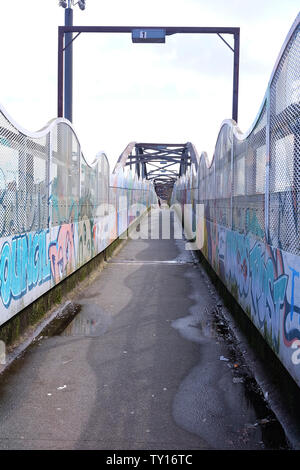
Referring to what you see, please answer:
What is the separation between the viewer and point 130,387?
13.6ft

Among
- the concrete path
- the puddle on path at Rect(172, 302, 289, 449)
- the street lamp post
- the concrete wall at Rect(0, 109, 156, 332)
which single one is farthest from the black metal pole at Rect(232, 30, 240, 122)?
the puddle on path at Rect(172, 302, 289, 449)

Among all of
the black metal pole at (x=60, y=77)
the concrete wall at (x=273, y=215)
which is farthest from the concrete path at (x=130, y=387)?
the black metal pole at (x=60, y=77)

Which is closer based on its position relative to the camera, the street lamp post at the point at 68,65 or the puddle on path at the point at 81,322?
the puddle on path at the point at 81,322

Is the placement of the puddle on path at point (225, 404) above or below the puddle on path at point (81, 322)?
below

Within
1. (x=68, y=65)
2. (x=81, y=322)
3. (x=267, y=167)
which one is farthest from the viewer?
(x=68, y=65)

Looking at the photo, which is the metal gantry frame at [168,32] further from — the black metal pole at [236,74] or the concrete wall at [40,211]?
the concrete wall at [40,211]

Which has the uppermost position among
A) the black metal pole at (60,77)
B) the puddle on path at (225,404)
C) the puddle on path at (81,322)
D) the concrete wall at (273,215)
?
the black metal pole at (60,77)

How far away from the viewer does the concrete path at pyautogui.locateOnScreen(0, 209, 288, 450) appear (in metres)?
3.25

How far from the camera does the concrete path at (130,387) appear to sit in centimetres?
325

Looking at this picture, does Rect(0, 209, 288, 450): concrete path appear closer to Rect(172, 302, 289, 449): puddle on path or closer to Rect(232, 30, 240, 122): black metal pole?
Rect(172, 302, 289, 449): puddle on path

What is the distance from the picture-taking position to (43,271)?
6336 millimetres

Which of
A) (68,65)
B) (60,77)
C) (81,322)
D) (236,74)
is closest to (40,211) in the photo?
(81,322)

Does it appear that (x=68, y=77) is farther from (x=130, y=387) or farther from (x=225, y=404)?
(x=225, y=404)
